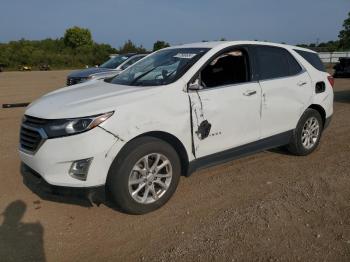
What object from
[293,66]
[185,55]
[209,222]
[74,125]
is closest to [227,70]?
[185,55]

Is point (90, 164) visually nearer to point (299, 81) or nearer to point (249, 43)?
point (249, 43)

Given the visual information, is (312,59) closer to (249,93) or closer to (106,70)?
(249,93)

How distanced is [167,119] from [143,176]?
2.10ft

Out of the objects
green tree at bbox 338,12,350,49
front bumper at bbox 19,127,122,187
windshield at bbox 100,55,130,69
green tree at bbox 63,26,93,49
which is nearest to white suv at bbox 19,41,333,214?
front bumper at bbox 19,127,122,187

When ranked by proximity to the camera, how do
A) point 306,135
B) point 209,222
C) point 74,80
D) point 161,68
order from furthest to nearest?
1. point 74,80
2. point 306,135
3. point 161,68
4. point 209,222

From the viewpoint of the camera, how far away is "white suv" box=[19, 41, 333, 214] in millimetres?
3881

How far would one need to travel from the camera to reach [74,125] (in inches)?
152

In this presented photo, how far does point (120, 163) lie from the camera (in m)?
3.96

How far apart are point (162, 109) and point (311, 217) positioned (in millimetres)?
1881

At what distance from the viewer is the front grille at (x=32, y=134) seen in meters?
3.98

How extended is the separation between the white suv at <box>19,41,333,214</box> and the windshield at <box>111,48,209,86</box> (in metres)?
0.02

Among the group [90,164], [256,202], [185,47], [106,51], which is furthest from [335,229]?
[106,51]

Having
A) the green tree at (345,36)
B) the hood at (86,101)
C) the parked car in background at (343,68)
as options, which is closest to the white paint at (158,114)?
the hood at (86,101)

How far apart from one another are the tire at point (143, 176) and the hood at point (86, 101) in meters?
0.45
